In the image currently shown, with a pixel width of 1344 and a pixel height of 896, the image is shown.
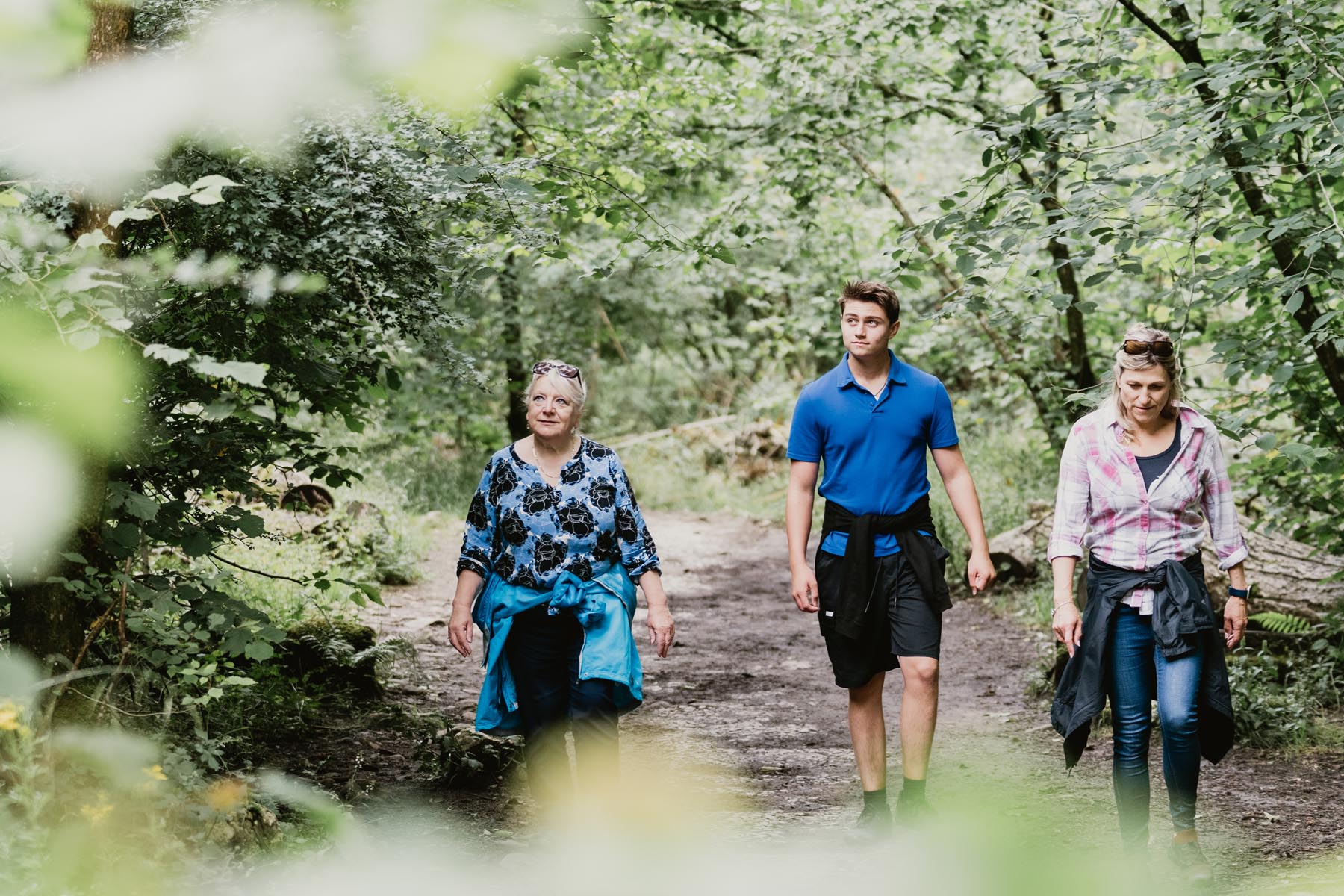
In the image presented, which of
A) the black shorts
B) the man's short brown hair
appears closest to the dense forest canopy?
the man's short brown hair

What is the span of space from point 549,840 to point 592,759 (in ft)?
12.5

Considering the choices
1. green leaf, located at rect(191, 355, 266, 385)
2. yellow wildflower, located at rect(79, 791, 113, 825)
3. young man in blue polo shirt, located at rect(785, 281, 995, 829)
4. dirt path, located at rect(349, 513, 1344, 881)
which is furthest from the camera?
dirt path, located at rect(349, 513, 1344, 881)

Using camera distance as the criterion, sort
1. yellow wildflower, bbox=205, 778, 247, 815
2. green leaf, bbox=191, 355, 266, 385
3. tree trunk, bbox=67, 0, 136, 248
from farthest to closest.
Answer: yellow wildflower, bbox=205, 778, 247, 815 < green leaf, bbox=191, 355, 266, 385 < tree trunk, bbox=67, 0, 136, 248

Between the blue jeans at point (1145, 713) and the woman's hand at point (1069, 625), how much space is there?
125 mm

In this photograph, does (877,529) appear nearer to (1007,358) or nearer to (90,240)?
(90,240)

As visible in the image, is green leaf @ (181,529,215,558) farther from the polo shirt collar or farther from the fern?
the fern

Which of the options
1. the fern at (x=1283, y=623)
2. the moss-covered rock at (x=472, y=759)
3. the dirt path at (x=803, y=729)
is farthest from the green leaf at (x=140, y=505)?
the fern at (x=1283, y=623)

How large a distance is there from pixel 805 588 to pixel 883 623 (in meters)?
0.34

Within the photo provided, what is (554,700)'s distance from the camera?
4609 mm

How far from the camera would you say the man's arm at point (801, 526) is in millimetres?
4781

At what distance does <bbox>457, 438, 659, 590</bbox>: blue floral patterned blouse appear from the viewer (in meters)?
4.51

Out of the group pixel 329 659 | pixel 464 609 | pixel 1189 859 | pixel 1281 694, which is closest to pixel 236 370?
pixel 464 609

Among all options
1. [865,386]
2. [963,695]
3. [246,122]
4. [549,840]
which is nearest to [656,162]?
[963,695]

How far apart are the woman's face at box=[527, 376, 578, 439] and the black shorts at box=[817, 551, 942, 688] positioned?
3.97ft
